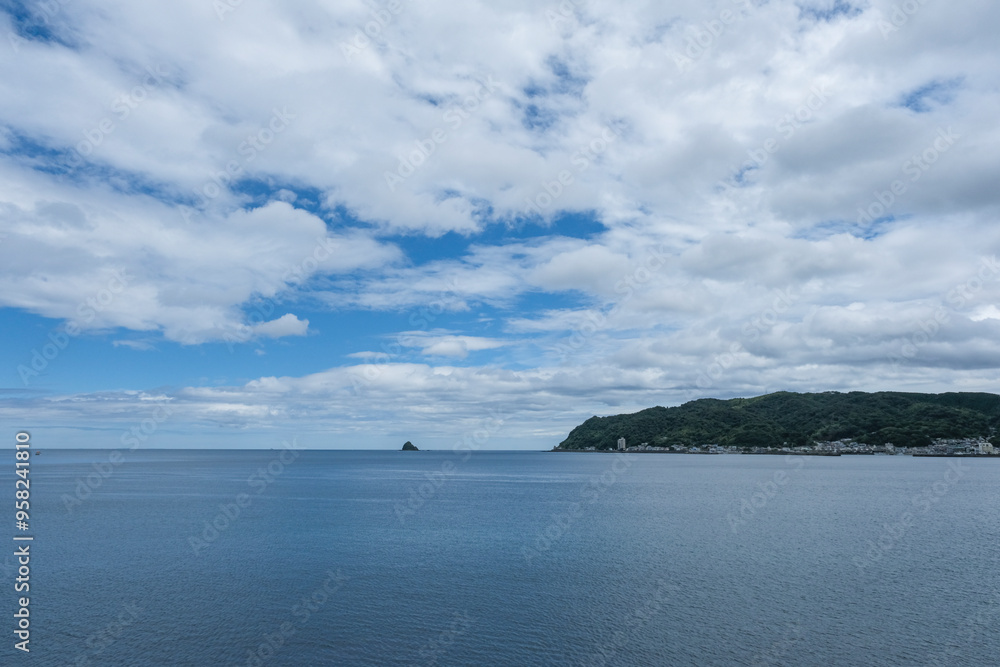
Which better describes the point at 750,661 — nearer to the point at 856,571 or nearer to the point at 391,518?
the point at 856,571

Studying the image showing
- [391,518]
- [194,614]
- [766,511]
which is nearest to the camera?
[194,614]

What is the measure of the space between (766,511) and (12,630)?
101 metres

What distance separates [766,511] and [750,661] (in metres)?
73.0

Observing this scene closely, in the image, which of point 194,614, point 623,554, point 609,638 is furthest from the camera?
point 623,554

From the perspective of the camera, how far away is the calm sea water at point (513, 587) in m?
37.6

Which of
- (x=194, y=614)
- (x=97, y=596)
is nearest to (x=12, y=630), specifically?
(x=97, y=596)

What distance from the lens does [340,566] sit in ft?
195

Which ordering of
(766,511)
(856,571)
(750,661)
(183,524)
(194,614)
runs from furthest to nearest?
(766,511), (183,524), (856,571), (194,614), (750,661)

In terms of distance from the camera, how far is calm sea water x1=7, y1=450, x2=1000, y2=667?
1480 inches

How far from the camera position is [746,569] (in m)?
57.2

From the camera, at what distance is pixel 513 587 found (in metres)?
51.7

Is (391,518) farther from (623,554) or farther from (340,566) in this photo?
(623,554)

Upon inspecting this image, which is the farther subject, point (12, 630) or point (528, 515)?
point (528, 515)

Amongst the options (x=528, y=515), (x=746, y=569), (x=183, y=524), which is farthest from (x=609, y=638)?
(x=183, y=524)
